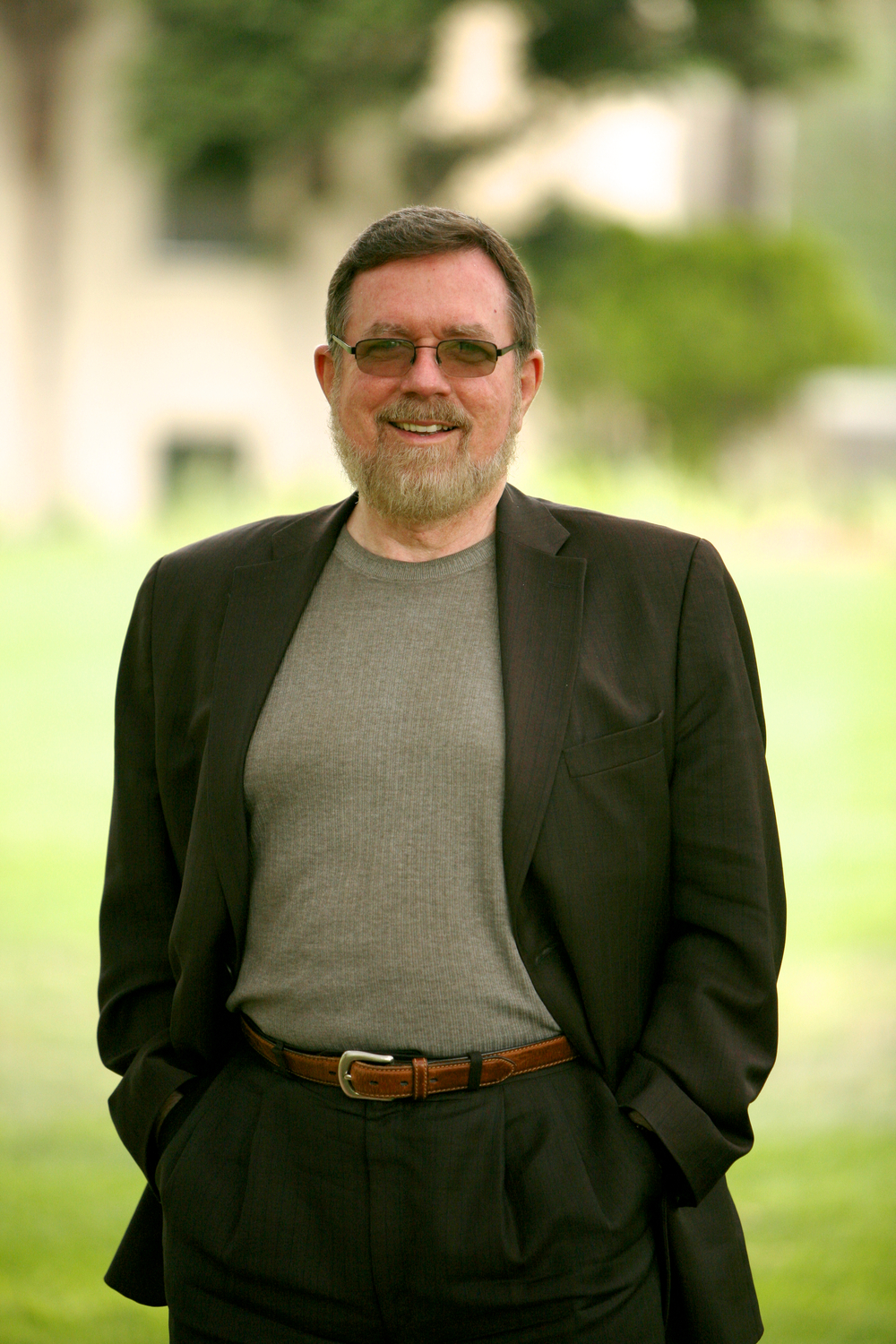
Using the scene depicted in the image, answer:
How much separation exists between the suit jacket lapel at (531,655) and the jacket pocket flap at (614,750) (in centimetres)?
2

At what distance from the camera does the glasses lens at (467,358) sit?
1.78m

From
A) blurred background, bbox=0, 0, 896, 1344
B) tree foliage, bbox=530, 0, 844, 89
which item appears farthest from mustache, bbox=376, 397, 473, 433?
tree foliage, bbox=530, 0, 844, 89

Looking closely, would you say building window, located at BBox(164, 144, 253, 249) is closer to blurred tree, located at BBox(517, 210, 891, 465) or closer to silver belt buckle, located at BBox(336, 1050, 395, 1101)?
blurred tree, located at BBox(517, 210, 891, 465)

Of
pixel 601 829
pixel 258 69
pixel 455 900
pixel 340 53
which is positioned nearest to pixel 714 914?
pixel 601 829

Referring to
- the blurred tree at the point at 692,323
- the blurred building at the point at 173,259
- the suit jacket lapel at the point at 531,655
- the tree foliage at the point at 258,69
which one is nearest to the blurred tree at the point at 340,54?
the tree foliage at the point at 258,69

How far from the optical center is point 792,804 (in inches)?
303

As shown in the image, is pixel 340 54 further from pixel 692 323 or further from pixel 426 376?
pixel 426 376

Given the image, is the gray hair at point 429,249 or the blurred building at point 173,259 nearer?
the gray hair at point 429,249

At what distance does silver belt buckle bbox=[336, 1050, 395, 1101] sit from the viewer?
1652mm

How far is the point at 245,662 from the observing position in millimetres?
1815

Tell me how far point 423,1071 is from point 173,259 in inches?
479

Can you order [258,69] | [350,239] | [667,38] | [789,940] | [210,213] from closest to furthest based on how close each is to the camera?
[789,940] → [350,239] → [258,69] → [667,38] → [210,213]

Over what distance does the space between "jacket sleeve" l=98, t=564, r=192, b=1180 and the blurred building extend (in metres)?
10.5

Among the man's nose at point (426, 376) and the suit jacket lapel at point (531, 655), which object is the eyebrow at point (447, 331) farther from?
the suit jacket lapel at point (531, 655)
